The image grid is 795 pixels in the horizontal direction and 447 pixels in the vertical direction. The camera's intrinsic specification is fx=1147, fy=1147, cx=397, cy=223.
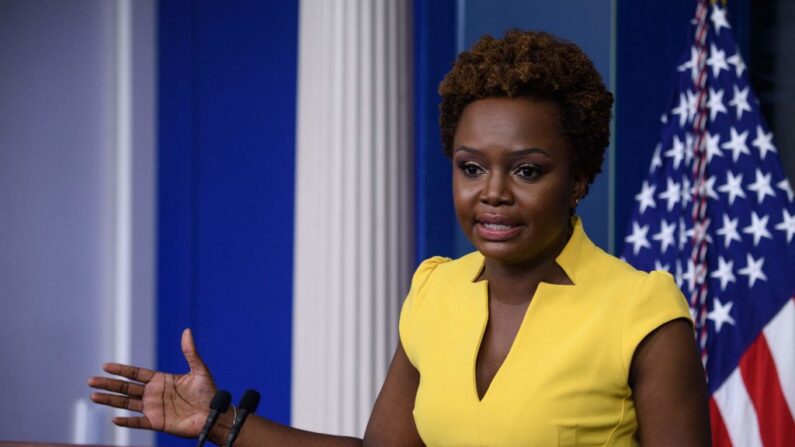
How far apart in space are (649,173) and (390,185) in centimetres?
80

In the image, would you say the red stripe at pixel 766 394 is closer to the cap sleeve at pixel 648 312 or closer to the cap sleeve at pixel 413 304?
the cap sleeve at pixel 413 304

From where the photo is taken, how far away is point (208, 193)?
4.33 meters

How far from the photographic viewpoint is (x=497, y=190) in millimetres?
1623

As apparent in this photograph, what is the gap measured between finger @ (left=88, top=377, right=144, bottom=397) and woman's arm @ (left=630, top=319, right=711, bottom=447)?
0.83 m

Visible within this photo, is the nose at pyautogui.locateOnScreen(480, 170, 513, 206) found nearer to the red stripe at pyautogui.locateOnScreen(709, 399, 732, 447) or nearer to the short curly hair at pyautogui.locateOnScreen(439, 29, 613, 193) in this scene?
the short curly hair at pyautogui.locateOnScreen(439, 29, 613, 193)

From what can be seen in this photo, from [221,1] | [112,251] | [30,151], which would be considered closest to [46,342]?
[112,251]

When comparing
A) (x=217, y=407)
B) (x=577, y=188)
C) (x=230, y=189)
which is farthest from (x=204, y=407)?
(x=230, y=189)

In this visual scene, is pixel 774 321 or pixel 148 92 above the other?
pixel 148 92

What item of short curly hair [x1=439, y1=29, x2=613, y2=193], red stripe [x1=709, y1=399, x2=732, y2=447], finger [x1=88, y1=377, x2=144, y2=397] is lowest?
red stripe [x1=709, y1=399, x2=732, y2=447]

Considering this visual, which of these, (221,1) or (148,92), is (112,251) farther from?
(221,1)

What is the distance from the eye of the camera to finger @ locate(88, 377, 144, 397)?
1893mm

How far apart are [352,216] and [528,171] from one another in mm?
1716

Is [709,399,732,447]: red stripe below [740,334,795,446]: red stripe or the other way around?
below

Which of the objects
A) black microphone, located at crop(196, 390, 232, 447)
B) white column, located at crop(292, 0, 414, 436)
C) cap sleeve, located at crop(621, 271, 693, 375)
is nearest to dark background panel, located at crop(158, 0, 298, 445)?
white column, located at crop(292, 0, 414, 436)
